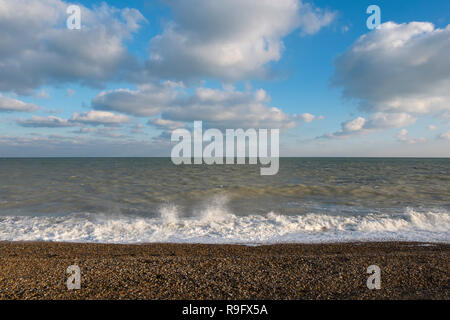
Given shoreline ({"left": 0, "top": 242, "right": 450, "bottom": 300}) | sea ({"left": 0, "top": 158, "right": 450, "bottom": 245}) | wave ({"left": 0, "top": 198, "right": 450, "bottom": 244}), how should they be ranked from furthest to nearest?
A: sea ({"left": 0, "top": 158, "right": 450, "bottom": 245})
wave ({"left": 0, "top": 198, "right": 450, "bottom": 244})
shoreline ({"left": 0, "top": 242, "right": 450, "bottom": 300})

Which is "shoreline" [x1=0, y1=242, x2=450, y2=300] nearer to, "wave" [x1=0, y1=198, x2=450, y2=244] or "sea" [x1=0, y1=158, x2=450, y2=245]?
"wave" [x1=0, y1=198, x2=450, y2=244]

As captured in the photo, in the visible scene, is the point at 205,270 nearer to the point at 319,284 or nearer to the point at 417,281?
the point at 319,284

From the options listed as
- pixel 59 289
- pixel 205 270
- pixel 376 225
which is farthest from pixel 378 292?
pixel 376 225

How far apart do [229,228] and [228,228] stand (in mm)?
45

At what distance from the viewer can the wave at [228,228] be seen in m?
10.4

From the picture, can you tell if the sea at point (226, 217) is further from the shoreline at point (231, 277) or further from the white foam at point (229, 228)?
the shoreline at point (231, 277)

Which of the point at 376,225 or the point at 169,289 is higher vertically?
the point at 169,289

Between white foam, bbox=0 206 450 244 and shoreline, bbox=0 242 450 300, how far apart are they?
3.03m

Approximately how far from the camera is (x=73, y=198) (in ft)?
61.5

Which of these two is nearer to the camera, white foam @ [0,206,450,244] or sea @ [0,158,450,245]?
white foam @ [0,206,450,244]

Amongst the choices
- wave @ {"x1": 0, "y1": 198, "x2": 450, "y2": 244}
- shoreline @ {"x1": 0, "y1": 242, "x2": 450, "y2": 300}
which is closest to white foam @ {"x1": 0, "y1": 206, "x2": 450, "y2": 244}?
wave @ {"x1": 0, "y1": 198, "x2": 450, "y2": 244}

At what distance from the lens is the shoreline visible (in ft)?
15.9

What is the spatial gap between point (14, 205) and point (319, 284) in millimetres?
18776

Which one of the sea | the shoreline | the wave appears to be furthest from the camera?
the sea
